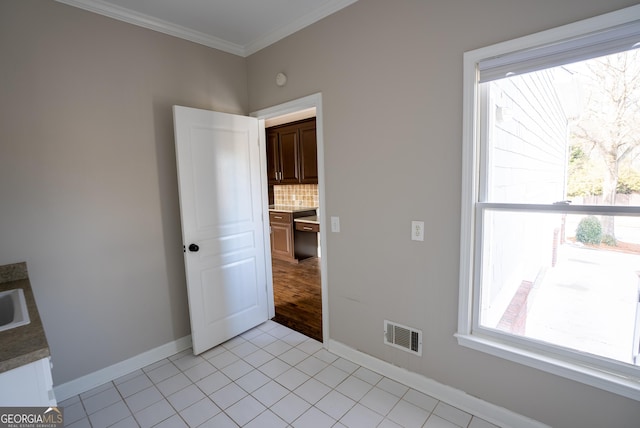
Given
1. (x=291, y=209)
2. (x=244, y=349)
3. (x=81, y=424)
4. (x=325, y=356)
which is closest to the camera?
(x=81, y=424)

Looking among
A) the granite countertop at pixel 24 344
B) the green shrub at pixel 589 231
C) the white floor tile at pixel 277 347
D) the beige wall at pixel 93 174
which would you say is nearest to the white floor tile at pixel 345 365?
the white floor tile at pixel 277 347

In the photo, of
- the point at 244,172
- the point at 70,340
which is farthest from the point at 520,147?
the point at 70,340

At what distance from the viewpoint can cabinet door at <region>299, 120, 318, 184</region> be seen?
471 cm

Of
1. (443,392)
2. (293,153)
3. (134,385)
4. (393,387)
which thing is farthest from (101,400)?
(293,153)

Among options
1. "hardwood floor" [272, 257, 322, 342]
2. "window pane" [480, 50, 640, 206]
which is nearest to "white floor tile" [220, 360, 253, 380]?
"hardwood floor" [272, 257, 322, 342]

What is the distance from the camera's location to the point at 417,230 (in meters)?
1.92

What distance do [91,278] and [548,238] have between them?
2924mm

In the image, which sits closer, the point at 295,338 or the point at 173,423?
the point at 173,423

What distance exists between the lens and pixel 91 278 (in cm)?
214

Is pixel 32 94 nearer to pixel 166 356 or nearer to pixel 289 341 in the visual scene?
pixel 166 356

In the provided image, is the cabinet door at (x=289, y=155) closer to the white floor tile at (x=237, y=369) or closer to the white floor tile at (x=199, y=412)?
the white floor tile at (x=237, y=369)

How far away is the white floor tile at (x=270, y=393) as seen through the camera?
1.98 metres

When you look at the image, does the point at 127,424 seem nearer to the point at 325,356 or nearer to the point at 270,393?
the point at 270,393

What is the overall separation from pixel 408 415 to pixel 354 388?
40 cm
